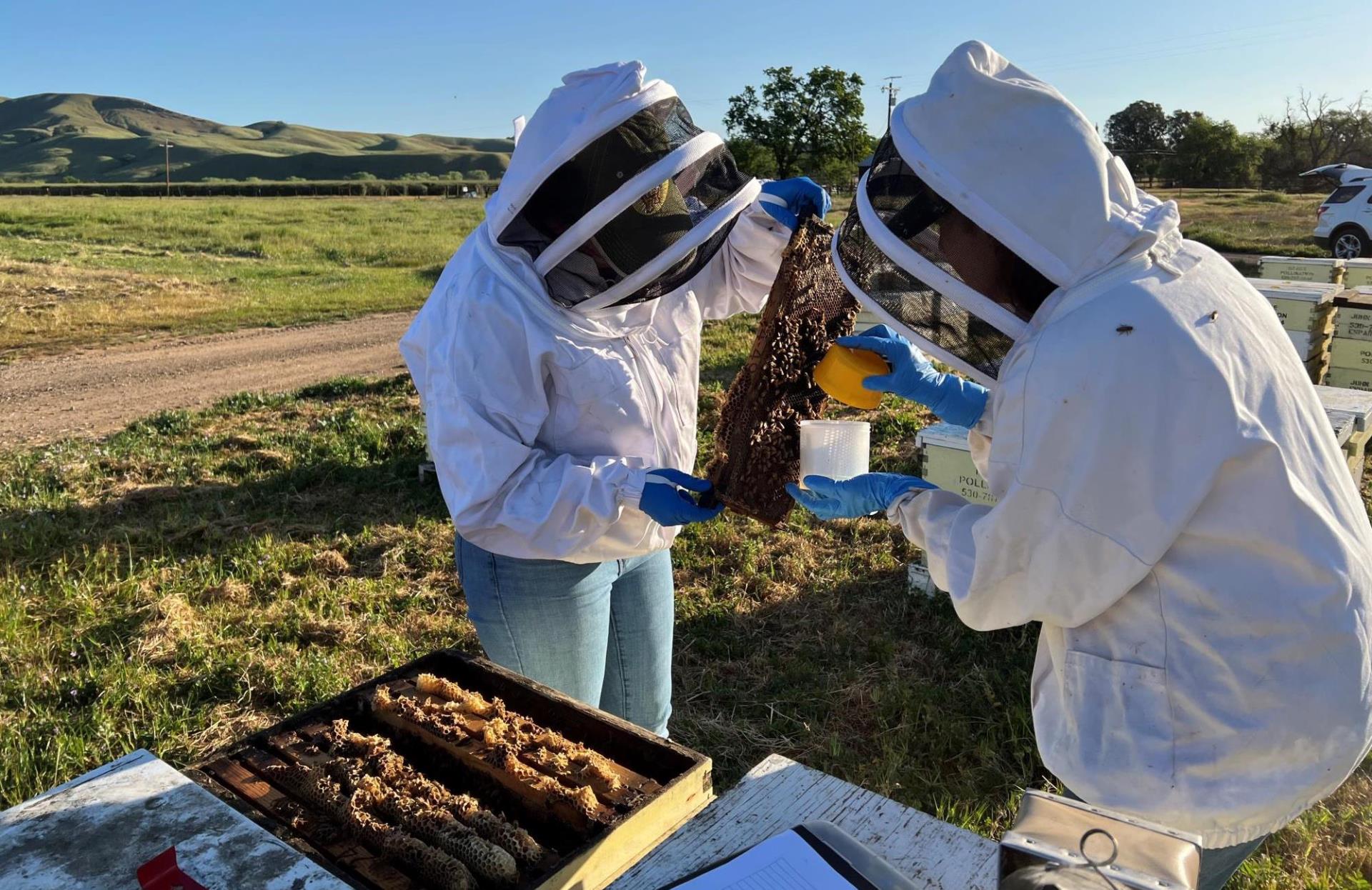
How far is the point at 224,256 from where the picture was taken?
22078mm

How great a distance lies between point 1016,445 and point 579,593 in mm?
1289

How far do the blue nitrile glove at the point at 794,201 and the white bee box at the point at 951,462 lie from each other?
2.07 metres

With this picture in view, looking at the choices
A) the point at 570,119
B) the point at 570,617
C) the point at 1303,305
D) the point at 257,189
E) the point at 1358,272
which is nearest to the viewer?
the point at 570,119

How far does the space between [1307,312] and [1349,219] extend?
47.3ft

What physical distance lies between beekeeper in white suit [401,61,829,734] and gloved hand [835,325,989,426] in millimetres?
518

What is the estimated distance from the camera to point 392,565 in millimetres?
5512

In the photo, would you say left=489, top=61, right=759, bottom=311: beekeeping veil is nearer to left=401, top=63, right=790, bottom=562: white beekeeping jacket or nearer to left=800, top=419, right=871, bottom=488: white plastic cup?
left=401, top=63, right=790, bottom=562: white beekeeping jacket

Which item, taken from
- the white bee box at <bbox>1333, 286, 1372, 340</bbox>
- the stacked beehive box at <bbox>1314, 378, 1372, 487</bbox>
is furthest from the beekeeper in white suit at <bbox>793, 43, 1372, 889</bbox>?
Result: the white bee box at <bbox>1333, 286, 1372, 340</bbox>

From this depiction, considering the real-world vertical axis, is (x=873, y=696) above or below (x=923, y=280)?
below

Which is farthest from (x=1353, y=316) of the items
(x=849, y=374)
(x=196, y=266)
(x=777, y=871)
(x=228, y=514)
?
(x=196, y=266)

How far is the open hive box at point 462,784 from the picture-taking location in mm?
1672

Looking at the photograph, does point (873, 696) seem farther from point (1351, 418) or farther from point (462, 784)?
point (1351, 418)

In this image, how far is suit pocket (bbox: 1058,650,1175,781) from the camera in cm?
167

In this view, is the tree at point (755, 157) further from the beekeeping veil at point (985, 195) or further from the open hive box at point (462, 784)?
the open hive box at point (462, 784)
